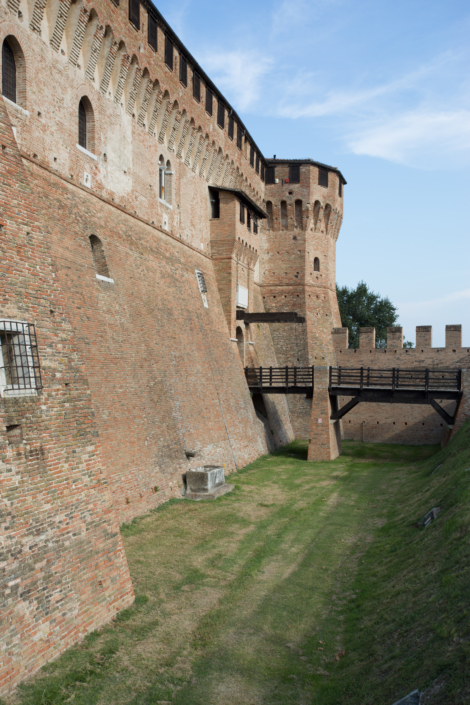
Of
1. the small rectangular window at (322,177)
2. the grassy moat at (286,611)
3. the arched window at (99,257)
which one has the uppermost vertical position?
the small rectangular window at (322,177)

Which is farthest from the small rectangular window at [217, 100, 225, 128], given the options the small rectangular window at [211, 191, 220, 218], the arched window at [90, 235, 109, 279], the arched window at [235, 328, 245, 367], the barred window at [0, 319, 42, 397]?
the barred window at [0, 319, 42, 397]

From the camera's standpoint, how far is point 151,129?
58.0 feet

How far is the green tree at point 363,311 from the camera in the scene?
44.6 m

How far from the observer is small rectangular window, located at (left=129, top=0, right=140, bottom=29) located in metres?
15.5

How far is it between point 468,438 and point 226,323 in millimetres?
10491

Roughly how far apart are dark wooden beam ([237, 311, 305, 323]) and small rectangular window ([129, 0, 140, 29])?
461 inches

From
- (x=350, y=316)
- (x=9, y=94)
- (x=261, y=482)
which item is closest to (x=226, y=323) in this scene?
(x=261, y=482)

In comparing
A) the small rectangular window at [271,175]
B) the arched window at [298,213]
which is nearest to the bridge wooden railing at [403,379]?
the arched window at [298,213]

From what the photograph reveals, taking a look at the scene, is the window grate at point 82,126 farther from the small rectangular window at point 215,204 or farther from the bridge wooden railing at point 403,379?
the bridge wooden railing at point 403,379

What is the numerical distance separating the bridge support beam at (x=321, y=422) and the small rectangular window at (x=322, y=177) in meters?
13.2

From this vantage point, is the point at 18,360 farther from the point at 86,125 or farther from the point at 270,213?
the point at 270,213

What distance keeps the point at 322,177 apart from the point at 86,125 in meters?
18.8

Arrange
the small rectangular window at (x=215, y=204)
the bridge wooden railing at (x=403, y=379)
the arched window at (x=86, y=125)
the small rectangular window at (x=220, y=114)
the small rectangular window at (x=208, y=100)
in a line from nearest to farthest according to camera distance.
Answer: the arched window at (x=86, y=125) → the bridge wooden railing at (x=403, y=379) → the small rectangular window at (x=208, y=100) → the small rectangular window at (x=215, y=204) → the small rectangular window at (x=220, y=114)

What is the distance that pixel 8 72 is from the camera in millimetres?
11422
